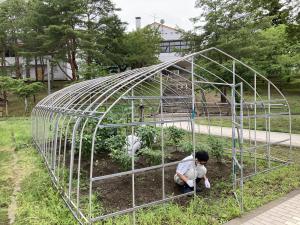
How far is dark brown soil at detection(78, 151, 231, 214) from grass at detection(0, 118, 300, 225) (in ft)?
1.15

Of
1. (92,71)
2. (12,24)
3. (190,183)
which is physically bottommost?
(190,183)

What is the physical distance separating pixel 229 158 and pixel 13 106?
21.7 meters

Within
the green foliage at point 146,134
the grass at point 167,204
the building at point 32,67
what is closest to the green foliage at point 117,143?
the green foliage at point 146,134

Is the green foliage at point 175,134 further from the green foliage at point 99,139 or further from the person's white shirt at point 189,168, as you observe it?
the person's white shirt at point 189,168

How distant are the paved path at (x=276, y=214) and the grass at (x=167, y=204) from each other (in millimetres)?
148

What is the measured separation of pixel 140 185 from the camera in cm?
612

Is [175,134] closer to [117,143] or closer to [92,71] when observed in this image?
[117,143]

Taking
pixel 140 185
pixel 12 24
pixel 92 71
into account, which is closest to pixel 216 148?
pixel 140 185

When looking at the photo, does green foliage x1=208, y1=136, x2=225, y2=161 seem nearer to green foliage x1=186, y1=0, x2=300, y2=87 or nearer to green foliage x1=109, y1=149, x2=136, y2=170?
green foliage x1=109, y1=149, x2=136, y2=170

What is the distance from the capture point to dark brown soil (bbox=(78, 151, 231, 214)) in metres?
5.39

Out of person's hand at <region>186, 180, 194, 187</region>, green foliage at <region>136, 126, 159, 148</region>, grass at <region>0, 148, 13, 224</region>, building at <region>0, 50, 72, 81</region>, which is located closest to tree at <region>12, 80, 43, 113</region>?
building at <region>0, 50, 72, 81</region>

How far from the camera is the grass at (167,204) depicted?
4695 millimetres

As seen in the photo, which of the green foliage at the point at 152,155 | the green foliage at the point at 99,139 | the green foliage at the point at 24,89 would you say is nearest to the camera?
the green foliage at the point at 152,155

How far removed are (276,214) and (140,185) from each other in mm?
2473
